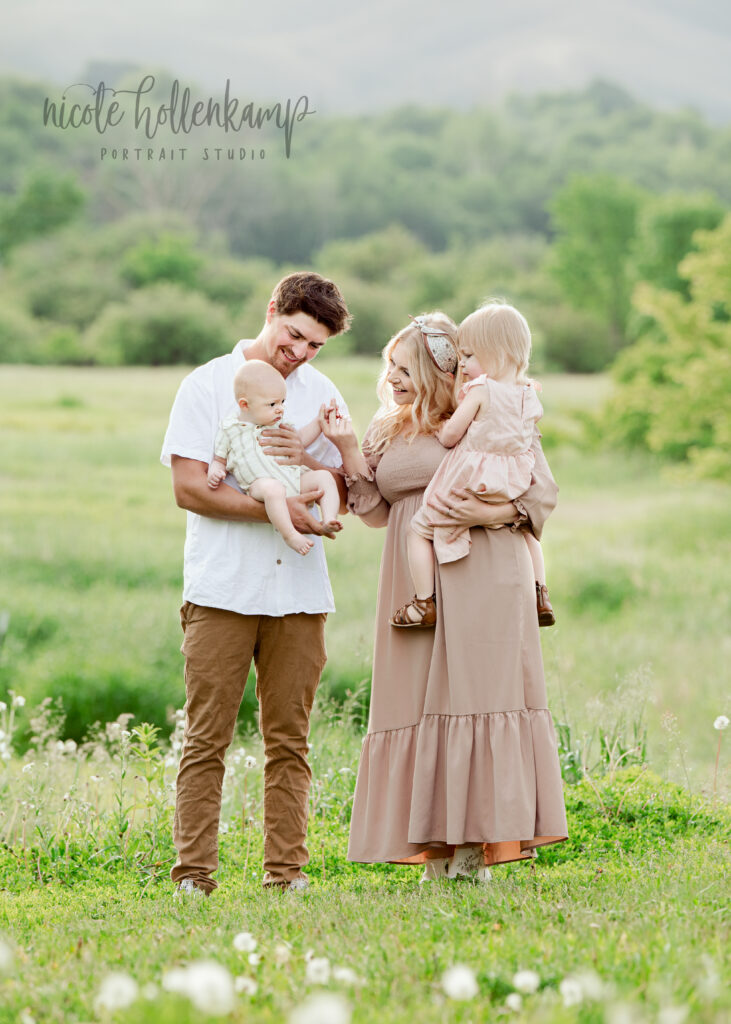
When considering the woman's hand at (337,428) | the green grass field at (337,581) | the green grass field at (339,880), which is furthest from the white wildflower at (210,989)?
the green grass field at (337,581)

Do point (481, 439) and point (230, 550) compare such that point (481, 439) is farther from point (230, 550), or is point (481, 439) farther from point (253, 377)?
point (230, 550)

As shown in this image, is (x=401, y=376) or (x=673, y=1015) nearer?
(x=673, y=1015)

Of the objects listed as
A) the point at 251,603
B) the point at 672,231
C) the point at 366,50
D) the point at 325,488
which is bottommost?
the point at 251,603

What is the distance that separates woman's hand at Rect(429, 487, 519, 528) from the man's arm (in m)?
0.54

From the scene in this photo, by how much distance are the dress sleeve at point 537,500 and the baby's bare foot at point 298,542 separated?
928 mm

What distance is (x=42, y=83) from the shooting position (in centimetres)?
9444

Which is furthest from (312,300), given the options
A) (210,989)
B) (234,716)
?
(210,989)

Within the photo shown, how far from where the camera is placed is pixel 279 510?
16.3 feet

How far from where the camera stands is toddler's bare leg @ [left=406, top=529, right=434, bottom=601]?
5.03 m

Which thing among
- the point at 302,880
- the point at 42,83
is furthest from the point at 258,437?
the point at 42,83

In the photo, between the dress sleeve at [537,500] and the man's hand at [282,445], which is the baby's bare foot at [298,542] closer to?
the man's hand at [282,445]

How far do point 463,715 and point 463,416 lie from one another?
129cm

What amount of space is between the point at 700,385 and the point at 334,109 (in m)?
97.2

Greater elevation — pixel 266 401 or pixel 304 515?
pixel 266 401
